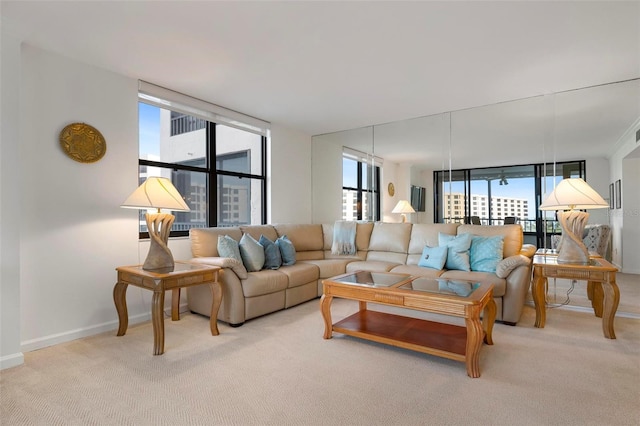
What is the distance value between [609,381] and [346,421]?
172 cm

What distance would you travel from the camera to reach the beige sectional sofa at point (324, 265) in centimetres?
318

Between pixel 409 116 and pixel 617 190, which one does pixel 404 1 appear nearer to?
pixel 409 116

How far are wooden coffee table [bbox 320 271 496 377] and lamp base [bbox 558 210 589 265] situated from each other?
1096 mm

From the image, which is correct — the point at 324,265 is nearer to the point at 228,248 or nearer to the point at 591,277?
the point at 228,248

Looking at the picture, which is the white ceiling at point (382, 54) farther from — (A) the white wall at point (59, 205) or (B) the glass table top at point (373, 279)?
(B) the glass table top at point (373, 279)

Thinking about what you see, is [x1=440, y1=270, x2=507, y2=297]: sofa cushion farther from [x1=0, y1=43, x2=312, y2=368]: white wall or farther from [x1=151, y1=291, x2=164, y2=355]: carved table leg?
[x1=0, y1=43, x2=312, y2=368]: white wall

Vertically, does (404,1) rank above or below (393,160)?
above

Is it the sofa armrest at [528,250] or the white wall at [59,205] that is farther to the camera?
the sofa armrest at [528,250]

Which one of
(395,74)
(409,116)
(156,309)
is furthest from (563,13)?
(156,309)

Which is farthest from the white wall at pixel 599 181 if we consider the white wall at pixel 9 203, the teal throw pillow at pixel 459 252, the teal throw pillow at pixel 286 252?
the white wall at pixel 9 203

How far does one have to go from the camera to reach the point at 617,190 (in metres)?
3.67

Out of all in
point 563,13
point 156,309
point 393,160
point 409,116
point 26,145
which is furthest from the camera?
point 393,160

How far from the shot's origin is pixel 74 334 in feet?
9.55

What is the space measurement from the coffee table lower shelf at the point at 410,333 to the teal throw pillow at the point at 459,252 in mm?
1056
